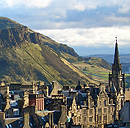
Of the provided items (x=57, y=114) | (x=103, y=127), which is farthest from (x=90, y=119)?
(x=57, y=114)

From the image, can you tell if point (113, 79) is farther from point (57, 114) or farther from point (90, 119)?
point (57, 114)

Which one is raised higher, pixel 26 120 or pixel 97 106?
pixel 97 106

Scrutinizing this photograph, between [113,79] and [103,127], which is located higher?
[113,79]

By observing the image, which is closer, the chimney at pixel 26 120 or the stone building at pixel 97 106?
the chimney at pixel 26 120

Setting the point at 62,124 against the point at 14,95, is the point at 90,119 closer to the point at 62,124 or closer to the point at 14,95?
the point at 14,95

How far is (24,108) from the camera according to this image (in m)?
86.6

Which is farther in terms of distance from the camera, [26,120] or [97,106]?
[97,106]

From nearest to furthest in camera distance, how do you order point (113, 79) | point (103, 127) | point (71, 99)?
point (71, 99)
point (103, 127)
point (113, 79)

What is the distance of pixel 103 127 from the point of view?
112 meters

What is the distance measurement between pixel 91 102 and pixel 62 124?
1064 inches

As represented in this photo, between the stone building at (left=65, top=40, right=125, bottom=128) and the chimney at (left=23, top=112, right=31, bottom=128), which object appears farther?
the stone building at (left=65, top=40, right=125, bottom=128)

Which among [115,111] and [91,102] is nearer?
[91,102]

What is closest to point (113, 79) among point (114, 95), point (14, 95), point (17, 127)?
point (114, 95)

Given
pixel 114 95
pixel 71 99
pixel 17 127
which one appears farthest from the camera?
pixel 114 95
